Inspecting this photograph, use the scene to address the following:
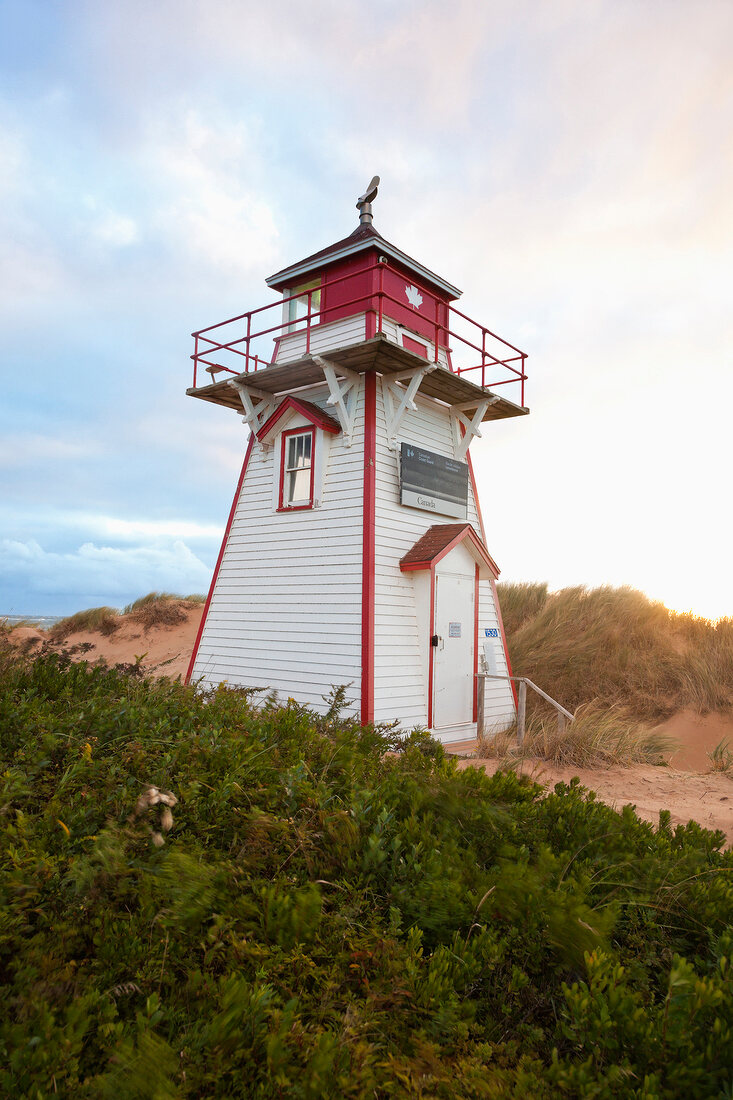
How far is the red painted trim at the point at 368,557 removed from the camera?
37.7 ft

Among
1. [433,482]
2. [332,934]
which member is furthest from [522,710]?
[332,934]

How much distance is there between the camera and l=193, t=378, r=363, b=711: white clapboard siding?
12203 millimetres

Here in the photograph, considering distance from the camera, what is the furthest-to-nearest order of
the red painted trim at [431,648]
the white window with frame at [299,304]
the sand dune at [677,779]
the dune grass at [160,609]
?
the dune grass at [160,609] → the white window with frame at [299,304] → the red painted trim at [431,648] → the sand dune at [677,779]

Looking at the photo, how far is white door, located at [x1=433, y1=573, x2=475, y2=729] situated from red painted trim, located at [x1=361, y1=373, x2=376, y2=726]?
71.1 inches

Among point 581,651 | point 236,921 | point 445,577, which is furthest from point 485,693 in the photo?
point 236,921

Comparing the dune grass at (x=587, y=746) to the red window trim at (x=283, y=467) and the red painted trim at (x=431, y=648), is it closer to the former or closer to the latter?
the red painted trim at (x=431, y=648)

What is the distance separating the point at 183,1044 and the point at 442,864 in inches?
58.0

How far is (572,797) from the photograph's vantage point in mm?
4426

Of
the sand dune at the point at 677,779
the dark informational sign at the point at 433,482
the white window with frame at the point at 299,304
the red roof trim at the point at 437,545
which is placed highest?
the white window with frame at the point at 299,304

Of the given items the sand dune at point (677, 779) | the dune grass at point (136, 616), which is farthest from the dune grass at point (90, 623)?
the sand dune at point (677, 779)

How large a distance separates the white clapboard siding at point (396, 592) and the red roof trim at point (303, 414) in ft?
3.26

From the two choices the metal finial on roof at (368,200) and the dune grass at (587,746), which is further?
the metal finial on roof at (368,200)

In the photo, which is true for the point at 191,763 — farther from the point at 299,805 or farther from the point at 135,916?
the point at 135,916

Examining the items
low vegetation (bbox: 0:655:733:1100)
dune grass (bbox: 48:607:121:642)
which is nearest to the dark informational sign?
low vegetation (bbox: 0:655:733:1100)
